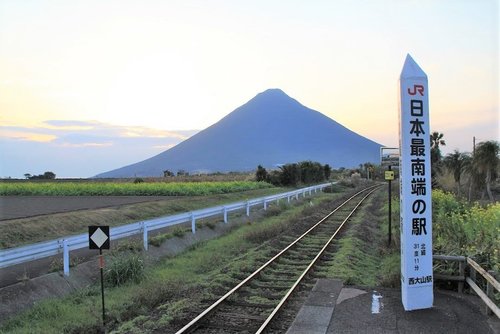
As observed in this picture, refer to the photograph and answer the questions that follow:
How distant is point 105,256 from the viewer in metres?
10.8

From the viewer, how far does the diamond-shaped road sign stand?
776 cm

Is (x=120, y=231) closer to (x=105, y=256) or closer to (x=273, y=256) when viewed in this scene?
(x=105, y=256)

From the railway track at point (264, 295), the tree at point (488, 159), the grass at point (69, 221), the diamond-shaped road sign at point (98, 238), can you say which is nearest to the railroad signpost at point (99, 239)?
the diamond-shaped road sign at point (98, 238)

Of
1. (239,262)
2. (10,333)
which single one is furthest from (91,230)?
(239,262)

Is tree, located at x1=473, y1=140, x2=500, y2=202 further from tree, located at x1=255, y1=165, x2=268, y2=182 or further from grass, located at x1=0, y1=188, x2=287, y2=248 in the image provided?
tree, located at x1=255, y1=165, x2=268, y2=182

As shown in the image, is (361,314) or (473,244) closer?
(361,314)

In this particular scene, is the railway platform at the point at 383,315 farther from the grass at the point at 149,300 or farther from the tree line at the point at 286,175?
the tree line at the point at 286,175

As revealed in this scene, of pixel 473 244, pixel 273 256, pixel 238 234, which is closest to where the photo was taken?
pixel 473 244

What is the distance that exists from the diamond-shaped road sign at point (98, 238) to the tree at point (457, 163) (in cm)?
3275

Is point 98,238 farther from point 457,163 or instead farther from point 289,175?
point 289,175

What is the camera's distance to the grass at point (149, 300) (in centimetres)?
691

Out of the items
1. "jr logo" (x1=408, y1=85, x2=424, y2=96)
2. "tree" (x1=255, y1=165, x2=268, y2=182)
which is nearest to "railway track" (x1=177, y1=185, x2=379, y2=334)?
"jr logo" (x1=408, y1=85, x2=424, y2=96)

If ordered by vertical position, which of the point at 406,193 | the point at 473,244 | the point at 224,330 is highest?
the point at 406,193

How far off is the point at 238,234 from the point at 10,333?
33.6 ft
